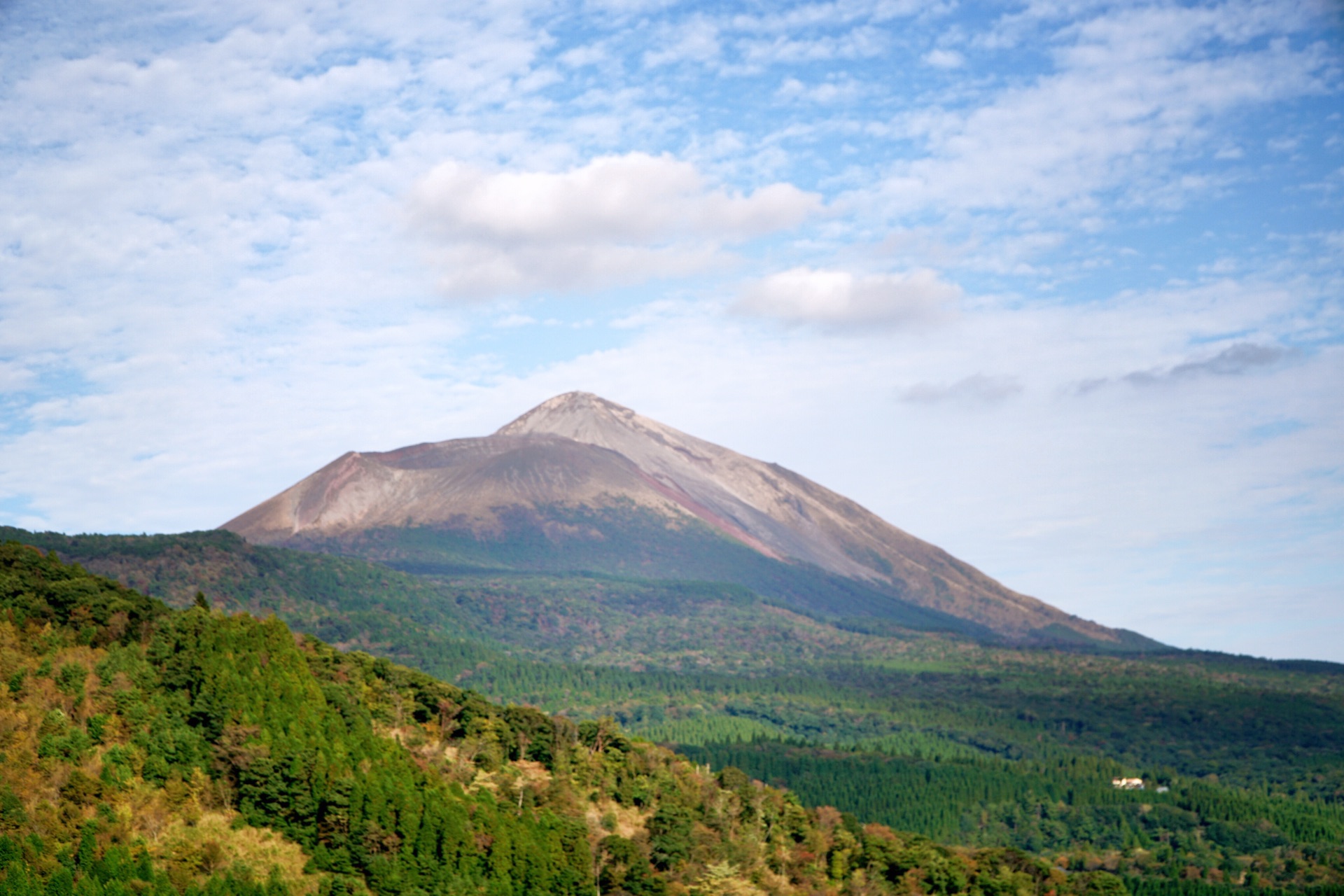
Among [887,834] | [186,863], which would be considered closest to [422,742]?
[186,863]

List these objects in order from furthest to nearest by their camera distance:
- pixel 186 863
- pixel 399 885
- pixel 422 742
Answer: pixel 422 742 < pixel 399 885 < pixel 186 863

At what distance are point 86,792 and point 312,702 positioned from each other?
27877mm

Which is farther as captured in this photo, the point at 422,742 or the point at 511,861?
the point at 422,742

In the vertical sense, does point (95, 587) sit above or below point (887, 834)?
above

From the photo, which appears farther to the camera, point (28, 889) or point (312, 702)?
point (312, 702)

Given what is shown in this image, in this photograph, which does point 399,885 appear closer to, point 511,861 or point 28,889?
point 511,861

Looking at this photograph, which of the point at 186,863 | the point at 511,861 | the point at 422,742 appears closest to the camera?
the point at 186,863

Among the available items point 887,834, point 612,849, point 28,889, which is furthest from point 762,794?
point 28,889

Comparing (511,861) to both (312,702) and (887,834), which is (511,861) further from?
(887,834)

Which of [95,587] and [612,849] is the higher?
[95,587]

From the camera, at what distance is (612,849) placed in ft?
443

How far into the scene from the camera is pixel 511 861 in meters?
126

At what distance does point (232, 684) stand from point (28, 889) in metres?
33.4

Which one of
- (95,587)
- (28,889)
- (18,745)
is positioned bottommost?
(28,889)
